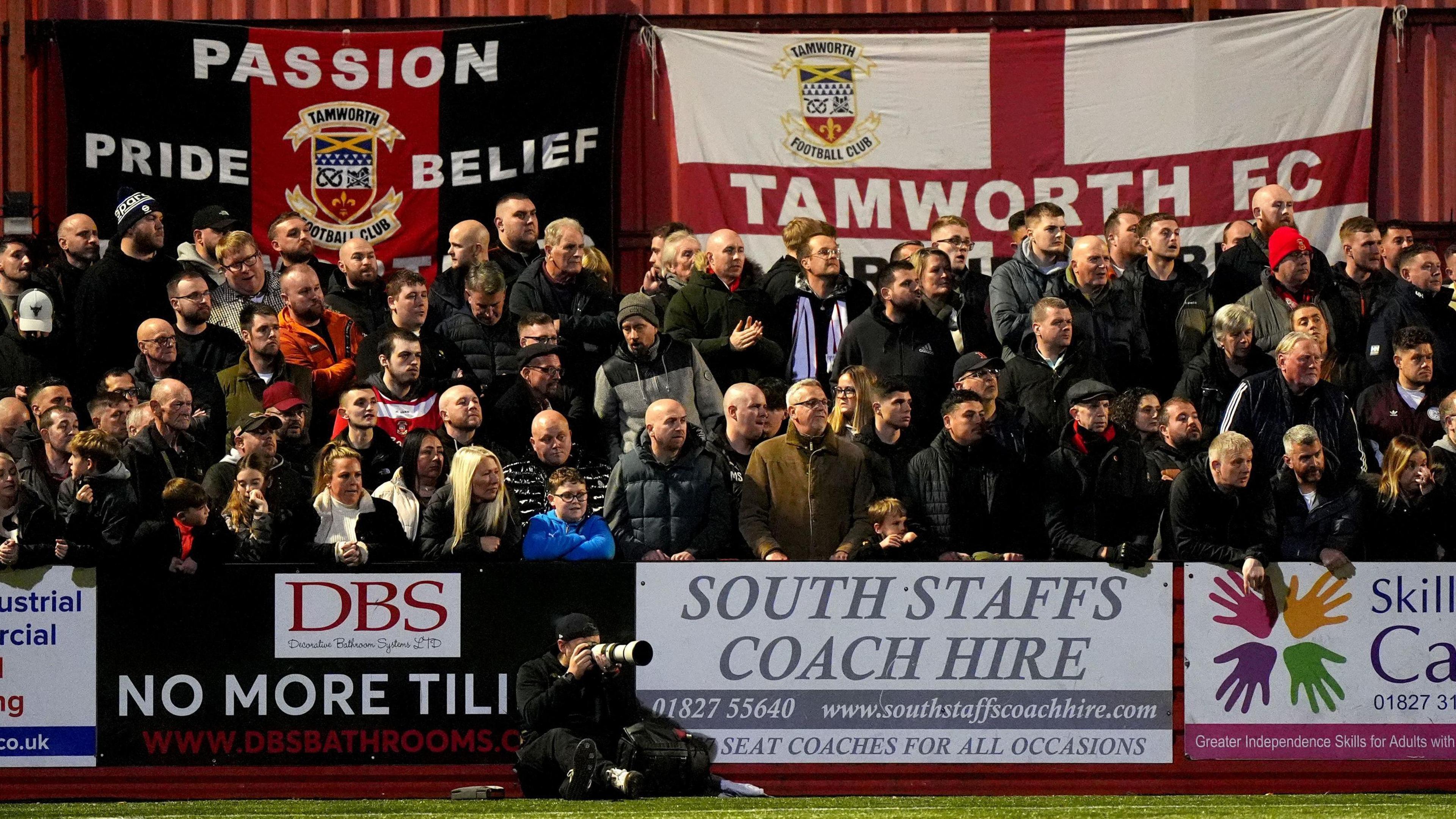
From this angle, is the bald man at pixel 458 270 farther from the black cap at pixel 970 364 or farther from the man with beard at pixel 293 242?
the black cap at pixel 970 364

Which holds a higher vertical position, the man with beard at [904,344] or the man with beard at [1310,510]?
the man with beard at [904,344]

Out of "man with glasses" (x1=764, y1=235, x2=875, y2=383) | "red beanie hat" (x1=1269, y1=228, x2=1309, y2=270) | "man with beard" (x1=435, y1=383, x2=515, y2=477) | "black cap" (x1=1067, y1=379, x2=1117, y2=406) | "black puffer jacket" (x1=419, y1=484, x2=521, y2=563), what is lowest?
"black puffer jacket" (x1=419, y1=484, x2=521, y2=563)

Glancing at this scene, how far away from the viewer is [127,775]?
9.62 metres

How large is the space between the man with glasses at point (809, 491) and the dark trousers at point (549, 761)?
1364mm

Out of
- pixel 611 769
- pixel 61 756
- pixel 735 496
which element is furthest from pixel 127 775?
pixel 735 496

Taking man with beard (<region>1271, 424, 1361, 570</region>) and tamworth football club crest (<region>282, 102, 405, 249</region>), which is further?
tamworth football club crest (<region>282, 102, 405, 249</region>)

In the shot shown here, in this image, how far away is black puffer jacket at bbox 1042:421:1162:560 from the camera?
32.6 ft

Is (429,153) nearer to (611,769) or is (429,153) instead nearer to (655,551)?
(655,551)

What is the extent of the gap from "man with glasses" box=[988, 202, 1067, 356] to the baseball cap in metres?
4.06

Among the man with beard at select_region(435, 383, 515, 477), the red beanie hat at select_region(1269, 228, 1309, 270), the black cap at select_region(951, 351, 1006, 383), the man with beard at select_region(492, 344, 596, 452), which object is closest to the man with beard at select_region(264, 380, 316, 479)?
the man with beard at select_region(435, 383, 515, 477)

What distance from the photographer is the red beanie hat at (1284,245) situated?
1168 cm

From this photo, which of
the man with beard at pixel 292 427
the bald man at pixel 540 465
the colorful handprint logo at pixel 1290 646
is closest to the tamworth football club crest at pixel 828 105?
the bald man at pixel 540 465

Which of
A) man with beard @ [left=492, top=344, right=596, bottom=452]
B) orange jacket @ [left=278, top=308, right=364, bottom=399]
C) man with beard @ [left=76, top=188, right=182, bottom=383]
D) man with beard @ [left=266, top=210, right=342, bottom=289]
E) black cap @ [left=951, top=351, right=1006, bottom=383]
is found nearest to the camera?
black cap @ [left=951, top=351, right=1006, bottom=383]

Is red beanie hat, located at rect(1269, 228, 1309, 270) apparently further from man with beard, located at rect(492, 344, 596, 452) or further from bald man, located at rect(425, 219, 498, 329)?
bald man, located at rect(425, 219, 498, 329)
